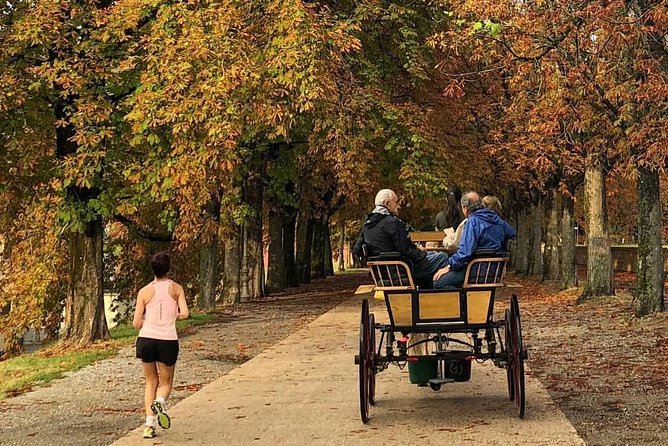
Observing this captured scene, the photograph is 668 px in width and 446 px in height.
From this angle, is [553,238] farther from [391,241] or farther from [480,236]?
[391,241]

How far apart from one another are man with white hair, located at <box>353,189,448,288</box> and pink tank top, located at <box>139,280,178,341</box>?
1.82 meters

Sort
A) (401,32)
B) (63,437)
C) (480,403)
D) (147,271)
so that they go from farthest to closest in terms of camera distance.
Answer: (147,271) < (401,32) < (480,403) < (63,437)

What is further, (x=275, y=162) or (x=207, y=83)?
(x=275, y=162)

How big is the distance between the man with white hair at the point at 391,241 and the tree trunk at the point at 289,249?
28565mm

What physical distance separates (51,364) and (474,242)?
8.65m

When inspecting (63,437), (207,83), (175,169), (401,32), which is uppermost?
(401,32)

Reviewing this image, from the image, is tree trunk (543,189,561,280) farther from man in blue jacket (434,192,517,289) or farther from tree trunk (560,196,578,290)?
man in blue jacket (434,192,517,289)

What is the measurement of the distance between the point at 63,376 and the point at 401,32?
13.6 metres

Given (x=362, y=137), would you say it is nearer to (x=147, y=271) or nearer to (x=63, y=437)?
(x=63, y=437)

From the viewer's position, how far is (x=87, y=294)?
1852cm

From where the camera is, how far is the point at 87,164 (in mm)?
17188

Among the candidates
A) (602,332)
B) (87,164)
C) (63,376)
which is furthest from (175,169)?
(602,332)

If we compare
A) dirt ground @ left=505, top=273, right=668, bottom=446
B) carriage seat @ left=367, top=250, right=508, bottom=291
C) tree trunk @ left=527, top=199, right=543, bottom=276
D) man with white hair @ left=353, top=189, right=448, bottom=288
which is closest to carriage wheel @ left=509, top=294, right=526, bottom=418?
carriage seat @ left=367, top=250, right=508, bottom=291

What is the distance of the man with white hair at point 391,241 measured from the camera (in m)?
8.95
